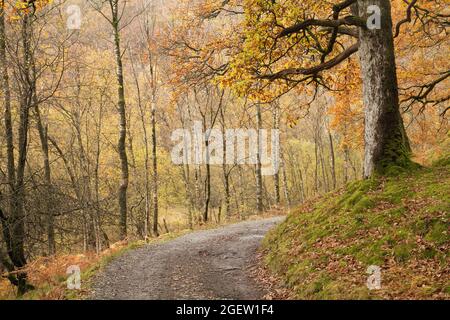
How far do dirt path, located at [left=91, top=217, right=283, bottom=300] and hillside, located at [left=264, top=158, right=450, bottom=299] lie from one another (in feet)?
3.37

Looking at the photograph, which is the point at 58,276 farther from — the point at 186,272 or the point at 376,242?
the point at 376,242

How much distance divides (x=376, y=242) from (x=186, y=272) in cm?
484

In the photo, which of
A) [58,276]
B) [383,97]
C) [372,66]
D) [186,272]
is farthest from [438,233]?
[58,276]

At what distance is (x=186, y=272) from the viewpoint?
10.3 m

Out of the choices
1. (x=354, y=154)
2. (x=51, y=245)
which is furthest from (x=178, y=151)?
(x=51, y=245)

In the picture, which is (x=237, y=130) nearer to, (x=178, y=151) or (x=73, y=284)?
(x=178, y=151)

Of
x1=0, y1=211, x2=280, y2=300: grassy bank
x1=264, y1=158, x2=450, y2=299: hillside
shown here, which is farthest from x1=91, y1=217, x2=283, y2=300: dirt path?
x1=264, y1=158, x2=450, y2=299: hillside

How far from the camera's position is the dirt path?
870 centimetres

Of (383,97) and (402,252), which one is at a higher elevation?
(383,97)

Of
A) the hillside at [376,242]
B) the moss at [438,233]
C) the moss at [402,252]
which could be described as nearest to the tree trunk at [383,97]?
the hillside at [376,242]

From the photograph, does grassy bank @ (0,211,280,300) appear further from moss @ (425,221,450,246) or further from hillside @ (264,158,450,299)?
moss @ (425,221,450,246)

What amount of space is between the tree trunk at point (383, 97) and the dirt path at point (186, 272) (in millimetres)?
4539

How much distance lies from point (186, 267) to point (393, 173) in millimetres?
5867
